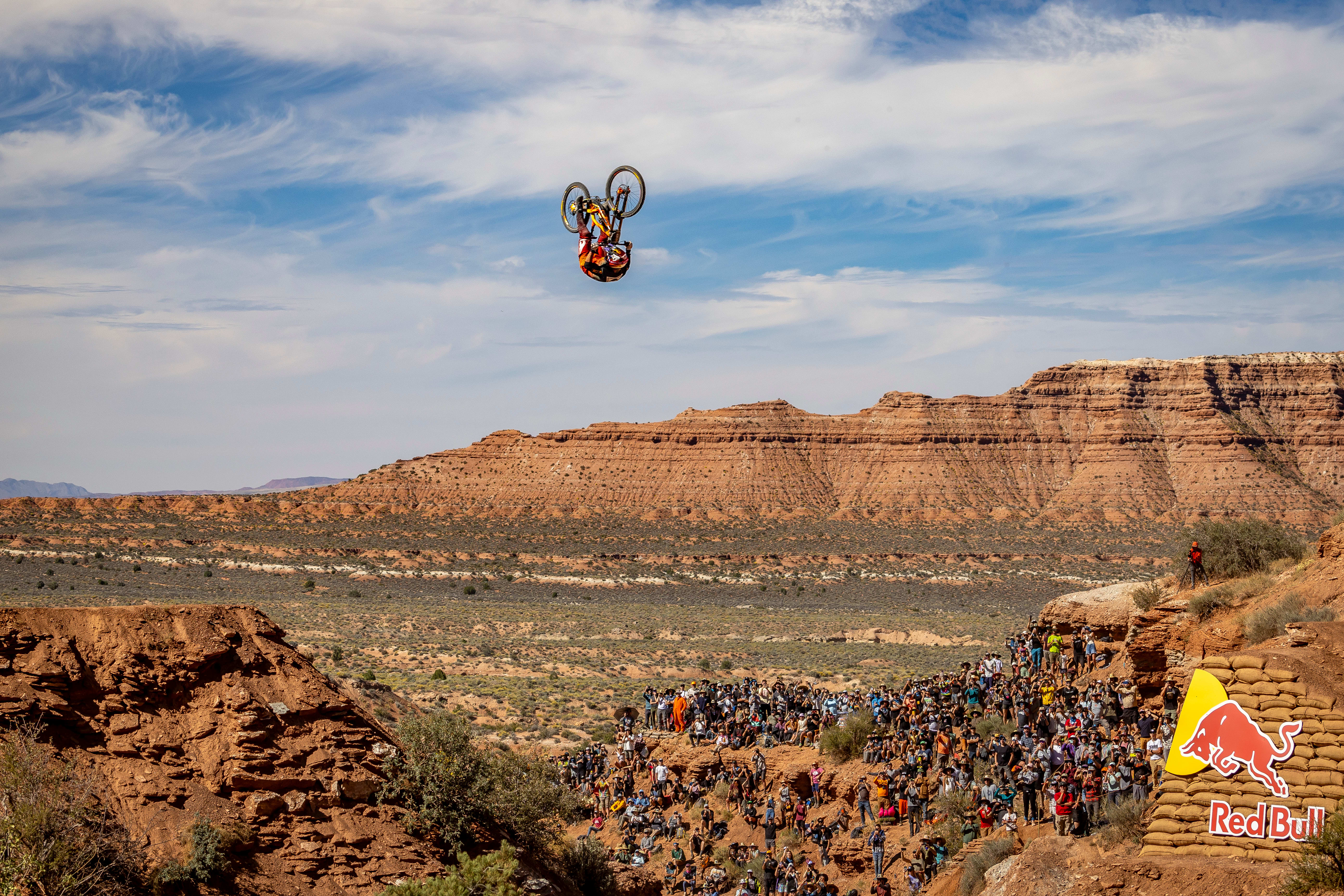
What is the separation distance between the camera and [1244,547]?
19969 mm

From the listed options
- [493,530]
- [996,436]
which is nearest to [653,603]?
[493,530]

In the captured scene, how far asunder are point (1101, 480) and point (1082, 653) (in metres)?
93.7

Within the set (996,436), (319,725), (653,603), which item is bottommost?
(653,603)

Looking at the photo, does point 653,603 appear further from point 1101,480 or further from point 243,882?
point 1101,480

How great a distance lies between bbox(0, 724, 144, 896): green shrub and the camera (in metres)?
9.62

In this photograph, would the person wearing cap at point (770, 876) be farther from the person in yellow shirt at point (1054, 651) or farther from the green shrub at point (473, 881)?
the person in yellow shirt at point (1054, 651)

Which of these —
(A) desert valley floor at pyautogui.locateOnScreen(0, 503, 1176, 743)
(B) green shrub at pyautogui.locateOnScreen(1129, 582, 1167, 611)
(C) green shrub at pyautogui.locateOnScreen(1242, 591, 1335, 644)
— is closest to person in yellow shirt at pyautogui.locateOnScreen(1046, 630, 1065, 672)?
(B) green shrub at pyautogui.locateOnScreen(1129, 582, 1167, 611)

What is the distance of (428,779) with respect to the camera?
530 inches

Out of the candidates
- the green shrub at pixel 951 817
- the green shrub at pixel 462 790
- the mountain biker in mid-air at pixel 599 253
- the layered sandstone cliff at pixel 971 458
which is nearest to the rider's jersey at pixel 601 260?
the mountain biker in mid-air at pixel 599 253

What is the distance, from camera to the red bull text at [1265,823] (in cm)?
1058

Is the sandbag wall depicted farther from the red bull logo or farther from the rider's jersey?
the rider's jersey

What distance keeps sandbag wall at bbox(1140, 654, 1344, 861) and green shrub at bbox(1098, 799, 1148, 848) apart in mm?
405

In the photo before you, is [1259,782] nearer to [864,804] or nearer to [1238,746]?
[1238,746]

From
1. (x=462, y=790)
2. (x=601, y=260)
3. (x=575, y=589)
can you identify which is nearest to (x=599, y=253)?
(x=601, y=260)
